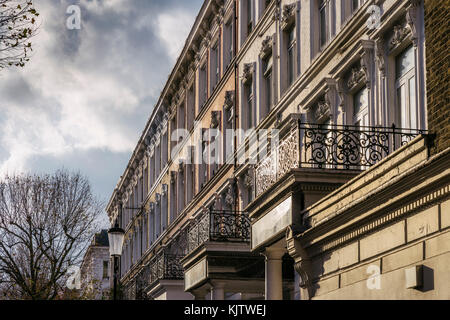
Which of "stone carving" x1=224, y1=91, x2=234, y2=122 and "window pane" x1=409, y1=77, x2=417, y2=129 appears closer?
"window pane" x1=409, y1=77, x2=417, y2=129

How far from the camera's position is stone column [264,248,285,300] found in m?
20.0

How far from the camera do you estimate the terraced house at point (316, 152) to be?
1242 cm

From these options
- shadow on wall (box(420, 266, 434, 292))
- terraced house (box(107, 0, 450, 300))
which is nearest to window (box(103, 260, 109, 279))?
terraced house (box(107, 0, 450, 300))

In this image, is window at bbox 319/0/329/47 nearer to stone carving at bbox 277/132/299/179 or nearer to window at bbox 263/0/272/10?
stone carving at bbox 277/132/299/179

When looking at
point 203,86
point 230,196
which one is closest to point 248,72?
point 230,196

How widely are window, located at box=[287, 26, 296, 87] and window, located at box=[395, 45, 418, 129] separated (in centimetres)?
738

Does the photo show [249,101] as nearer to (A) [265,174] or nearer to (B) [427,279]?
(A) [265,174]

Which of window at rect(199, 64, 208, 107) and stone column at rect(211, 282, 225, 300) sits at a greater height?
window at rect(199, 64, 208, 107)

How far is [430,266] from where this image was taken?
472 inches

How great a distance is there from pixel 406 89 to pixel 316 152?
2.18 m

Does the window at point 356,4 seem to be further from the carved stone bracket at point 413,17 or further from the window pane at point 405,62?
the carved stone bracket at point 413,17

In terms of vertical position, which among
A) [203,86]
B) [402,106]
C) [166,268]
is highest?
[203,86]

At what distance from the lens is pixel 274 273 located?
20.0m
